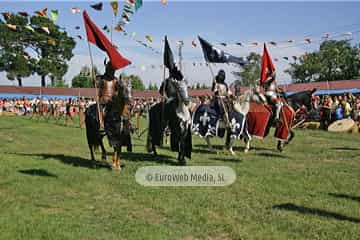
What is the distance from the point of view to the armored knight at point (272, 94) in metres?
13.1

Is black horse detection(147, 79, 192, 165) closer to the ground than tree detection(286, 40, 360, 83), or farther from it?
closer to the ground

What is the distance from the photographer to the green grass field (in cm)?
546

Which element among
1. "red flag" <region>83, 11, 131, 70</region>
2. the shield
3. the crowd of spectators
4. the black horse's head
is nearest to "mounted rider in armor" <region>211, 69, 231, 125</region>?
the shield

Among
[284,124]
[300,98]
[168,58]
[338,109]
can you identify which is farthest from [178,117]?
[338,109]

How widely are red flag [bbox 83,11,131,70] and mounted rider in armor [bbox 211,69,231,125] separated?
4.01 m

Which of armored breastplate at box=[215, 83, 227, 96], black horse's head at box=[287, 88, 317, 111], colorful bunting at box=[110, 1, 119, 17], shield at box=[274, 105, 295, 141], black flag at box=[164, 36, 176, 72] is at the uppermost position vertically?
colorful bunting at box=[110, 1, 119, 17]

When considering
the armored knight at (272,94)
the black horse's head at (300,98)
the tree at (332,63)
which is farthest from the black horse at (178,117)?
the tree at (332,63)

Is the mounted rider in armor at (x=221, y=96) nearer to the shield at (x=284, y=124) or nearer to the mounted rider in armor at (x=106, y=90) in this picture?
the shield at (x=284, y=124)

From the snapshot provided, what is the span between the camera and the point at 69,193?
7.56 m

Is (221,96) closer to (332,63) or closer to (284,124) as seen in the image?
(284,124)

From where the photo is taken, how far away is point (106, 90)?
980 cm

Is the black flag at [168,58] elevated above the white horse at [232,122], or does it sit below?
above

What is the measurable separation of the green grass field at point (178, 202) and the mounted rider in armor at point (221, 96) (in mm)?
1592

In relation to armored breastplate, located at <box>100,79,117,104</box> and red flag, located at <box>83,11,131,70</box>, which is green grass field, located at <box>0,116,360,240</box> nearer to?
armored breastplate, located at <box>100,79,117,104</box>
